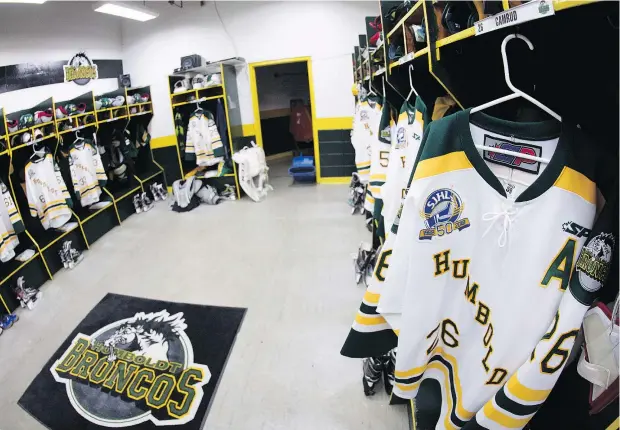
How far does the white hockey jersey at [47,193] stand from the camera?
368 cm

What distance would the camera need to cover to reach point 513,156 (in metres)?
0.88

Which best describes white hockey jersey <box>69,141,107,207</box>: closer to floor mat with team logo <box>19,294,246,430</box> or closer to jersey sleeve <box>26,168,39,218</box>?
jersey sleeve <box>26,168,39,218</box>

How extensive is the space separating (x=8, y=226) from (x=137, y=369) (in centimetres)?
204

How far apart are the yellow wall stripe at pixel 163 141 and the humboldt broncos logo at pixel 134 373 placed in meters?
4.15

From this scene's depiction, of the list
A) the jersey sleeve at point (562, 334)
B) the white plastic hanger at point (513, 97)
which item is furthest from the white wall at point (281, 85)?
the jersey sleeve at point (562, 334)

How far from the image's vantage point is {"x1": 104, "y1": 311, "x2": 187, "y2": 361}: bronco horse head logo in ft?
8.37

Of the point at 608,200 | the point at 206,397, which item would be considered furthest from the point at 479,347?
the point at 206,397

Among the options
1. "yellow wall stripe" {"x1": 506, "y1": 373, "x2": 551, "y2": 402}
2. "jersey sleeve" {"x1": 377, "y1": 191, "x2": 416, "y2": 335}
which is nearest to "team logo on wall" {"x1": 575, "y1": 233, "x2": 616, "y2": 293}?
"yellow wall stripe" {"x1": 506, "y1": 373, "x2": 551, "y2": 402}

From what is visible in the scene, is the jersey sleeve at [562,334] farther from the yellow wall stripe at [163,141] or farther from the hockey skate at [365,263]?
the yellow wall stripe at [163,141]

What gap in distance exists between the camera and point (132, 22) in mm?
5977

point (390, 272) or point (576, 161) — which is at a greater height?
point (576, 161)

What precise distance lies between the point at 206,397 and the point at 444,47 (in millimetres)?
2200

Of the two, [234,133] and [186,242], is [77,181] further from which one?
[234,133]

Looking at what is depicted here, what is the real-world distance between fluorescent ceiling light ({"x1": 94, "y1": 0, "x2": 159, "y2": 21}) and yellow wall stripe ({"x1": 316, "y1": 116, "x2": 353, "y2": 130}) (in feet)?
9.41
